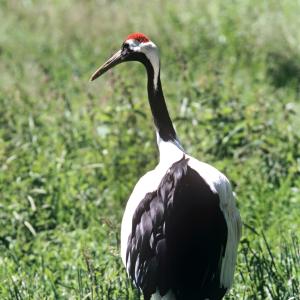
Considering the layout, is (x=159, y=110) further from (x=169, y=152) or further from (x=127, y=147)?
(x=127, y=147)

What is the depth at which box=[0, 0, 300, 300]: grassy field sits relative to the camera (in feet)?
21.2

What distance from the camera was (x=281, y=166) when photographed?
8125mm

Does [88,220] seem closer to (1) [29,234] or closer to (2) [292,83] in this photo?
(1) [29,234]

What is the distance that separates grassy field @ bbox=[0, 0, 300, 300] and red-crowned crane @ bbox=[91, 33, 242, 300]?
0.51m

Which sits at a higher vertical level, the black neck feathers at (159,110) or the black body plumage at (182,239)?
the black neck feathers at (159,110)

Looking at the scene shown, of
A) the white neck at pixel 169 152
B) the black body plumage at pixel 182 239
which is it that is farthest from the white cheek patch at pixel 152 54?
the black body plumage at pixel 182 239

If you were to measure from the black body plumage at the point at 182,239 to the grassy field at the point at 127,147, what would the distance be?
24.6 inches

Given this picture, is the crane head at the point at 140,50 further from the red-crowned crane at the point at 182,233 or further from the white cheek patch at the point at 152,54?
the red-crowned crane at the point at 182,233

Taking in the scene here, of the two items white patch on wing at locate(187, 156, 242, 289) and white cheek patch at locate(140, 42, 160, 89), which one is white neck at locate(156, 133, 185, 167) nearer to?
white patch on wing at locate(187, 156, 242, 289)

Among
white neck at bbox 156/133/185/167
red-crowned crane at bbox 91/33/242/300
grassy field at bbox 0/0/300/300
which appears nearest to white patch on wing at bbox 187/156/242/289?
red-crowned crane at bbox 91/33/242/300

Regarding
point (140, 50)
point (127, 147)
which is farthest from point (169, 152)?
point (127, 147)

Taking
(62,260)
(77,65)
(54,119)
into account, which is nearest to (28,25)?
(77,65)

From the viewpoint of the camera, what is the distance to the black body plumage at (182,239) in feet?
17.1

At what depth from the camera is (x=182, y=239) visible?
5211 millimetres
